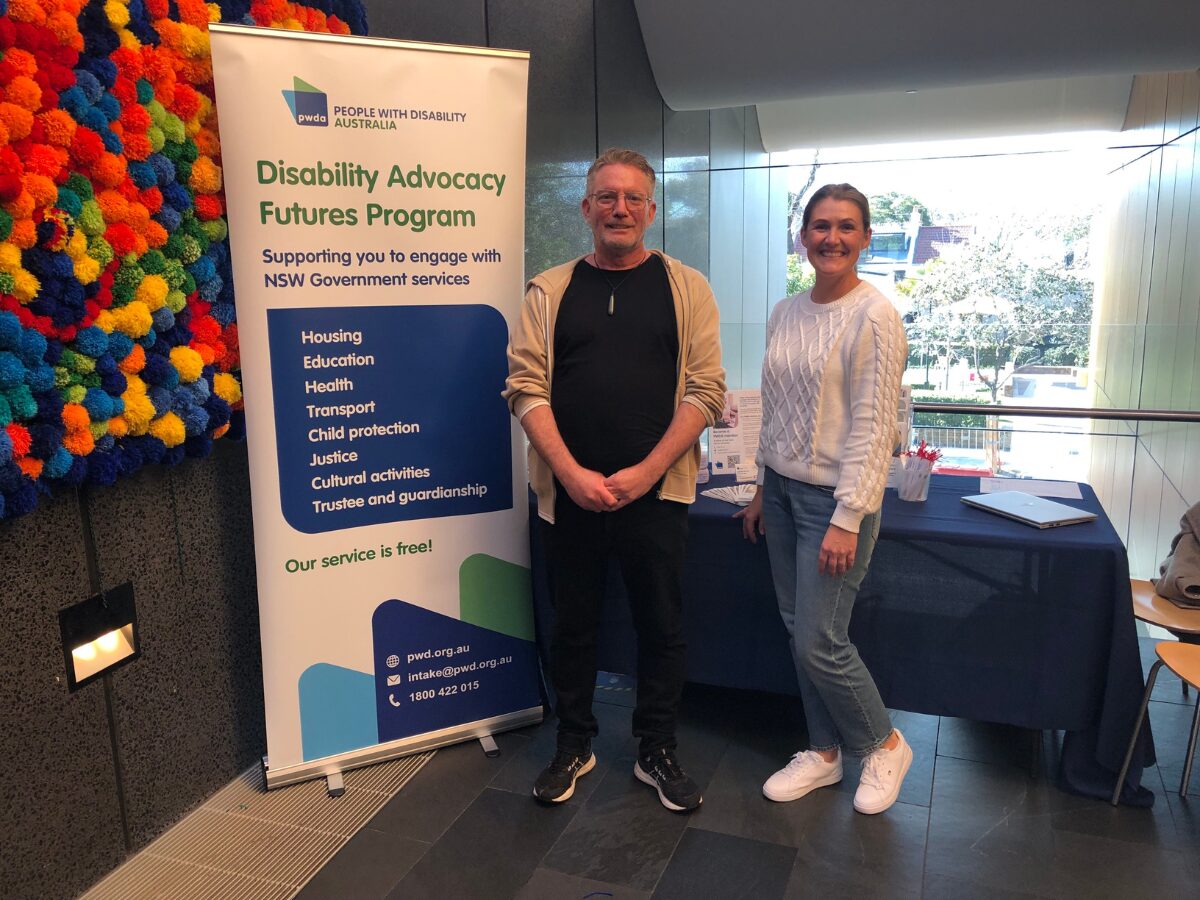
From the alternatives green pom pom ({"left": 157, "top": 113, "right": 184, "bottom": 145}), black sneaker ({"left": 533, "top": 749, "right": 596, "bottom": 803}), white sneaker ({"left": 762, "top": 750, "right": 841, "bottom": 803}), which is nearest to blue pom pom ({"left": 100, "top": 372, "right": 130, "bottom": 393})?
green pom pom ({"left": 157, "top": 113, "right": 184, "bottom": 145})

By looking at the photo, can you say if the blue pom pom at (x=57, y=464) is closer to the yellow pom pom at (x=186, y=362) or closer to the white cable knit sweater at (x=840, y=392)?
the yellow pom pom at (x=186, y=362)

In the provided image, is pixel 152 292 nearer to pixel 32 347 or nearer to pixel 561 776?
pixel 32 347

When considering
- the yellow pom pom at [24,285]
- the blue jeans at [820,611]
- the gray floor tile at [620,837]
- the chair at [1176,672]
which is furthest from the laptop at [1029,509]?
the yellow pom pom at [24,285]

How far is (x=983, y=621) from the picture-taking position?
2301mm

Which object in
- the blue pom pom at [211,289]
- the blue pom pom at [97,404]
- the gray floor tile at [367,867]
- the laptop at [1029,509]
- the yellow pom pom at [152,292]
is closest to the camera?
the blue pom pom at [97,404]

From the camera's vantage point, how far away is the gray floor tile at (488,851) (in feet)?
6.46

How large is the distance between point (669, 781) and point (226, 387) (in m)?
1.47

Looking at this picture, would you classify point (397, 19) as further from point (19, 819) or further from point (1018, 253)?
point (1018, 253)

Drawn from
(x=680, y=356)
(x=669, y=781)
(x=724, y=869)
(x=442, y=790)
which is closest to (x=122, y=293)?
(x=680, y=356)

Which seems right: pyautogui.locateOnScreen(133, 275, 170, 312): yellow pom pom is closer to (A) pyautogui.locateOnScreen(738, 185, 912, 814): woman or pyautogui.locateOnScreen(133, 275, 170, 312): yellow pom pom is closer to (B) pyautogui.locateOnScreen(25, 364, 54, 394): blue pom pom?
(B) pyautogui.locateOnScreen(25, 364, 54, 394): blue pom pom

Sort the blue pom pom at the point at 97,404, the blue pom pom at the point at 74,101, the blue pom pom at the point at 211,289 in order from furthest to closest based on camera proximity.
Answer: the blue pom pom at the point at 211,289 < the blue pom pom at the point at 97,404 < the blue pom pom at the point at 74,101

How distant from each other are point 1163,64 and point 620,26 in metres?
2.49

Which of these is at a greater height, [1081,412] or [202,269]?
[202,269]

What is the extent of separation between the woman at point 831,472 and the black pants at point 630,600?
0.27 m
